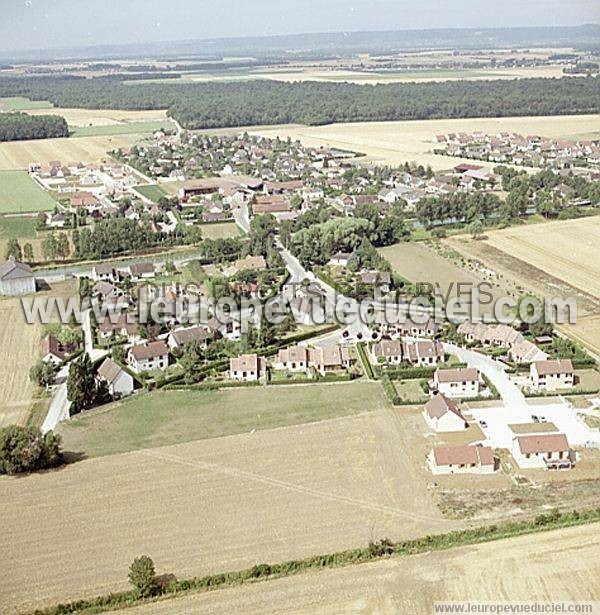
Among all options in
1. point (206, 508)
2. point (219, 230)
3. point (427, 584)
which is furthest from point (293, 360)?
point (219, 230)

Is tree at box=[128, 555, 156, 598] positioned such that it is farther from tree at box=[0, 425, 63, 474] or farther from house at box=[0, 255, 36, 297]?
house at box=[0, 255, 36, 297]

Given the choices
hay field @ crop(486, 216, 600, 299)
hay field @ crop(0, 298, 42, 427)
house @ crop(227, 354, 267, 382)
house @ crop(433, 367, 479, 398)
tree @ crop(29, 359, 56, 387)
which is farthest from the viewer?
hay field @ crop(486, 216, 600, 299)

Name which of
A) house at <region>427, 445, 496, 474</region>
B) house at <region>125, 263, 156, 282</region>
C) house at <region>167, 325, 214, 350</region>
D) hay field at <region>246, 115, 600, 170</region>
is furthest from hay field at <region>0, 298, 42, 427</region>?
hay field at <region>246, 115, 600, 170</region>

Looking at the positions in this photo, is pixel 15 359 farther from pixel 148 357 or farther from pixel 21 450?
pixel 21 450

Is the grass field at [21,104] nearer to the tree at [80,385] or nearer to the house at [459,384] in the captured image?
the tree at [80,385]

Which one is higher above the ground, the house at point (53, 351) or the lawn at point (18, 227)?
the house at point (53, 351)

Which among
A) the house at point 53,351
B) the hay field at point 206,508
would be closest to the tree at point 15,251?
the house at point 53,351

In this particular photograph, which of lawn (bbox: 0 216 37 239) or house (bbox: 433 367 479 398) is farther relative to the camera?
lawn (bbox: 0 216 37 239)

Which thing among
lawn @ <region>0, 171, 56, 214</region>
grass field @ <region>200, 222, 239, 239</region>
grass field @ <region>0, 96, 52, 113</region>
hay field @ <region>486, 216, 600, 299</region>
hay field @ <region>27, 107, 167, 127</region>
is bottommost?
hay field @ <region>486, 216, 600, 299</region>
